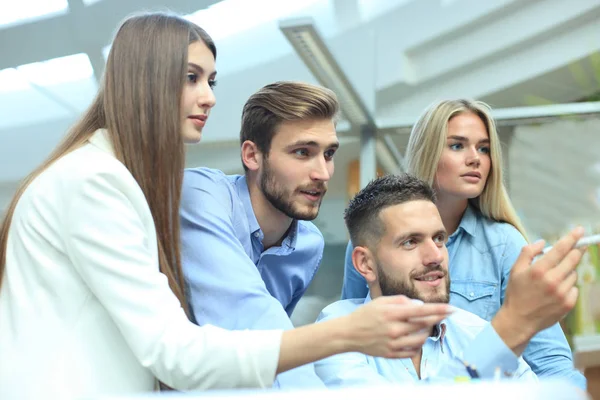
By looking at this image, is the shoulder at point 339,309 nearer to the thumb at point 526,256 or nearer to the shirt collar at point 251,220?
the shirt collar at point 251,220

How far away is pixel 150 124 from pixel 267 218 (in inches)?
25.3

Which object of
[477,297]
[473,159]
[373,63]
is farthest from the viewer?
[373,63]

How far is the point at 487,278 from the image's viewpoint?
232 cm

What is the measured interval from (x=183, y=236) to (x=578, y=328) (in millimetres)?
1267

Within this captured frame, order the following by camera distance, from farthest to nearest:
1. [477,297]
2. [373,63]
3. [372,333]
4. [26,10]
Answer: [373,63]
[26,10]
[477,297]
[372,333]

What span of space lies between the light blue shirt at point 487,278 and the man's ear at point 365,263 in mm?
242

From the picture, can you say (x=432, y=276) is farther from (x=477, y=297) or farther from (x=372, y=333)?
(x=372, y=333)

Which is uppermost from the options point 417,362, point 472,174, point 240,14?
point 240,14

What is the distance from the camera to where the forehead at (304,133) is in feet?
6.90

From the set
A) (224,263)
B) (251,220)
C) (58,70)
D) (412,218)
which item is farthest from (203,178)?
(58,70)

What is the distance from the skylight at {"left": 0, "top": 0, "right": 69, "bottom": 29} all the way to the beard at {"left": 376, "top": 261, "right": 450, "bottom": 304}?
9.23 ft

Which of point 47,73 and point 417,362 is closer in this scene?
point 417,362

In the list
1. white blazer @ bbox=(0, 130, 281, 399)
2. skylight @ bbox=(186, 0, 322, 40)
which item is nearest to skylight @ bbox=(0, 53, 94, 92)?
skylight @ bbox=(186, 0, 322, 40)

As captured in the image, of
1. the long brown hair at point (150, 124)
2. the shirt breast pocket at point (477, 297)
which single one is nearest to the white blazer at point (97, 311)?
the long brown hair at point (150, 124)
